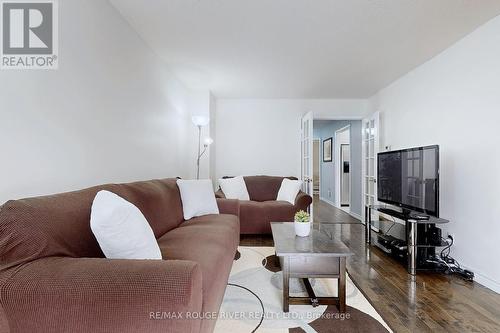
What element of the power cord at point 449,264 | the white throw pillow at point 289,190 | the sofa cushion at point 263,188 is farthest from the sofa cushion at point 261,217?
the power cord at point 449,264

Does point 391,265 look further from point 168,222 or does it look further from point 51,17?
point 51,17

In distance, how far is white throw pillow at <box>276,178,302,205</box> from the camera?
3.86 metres

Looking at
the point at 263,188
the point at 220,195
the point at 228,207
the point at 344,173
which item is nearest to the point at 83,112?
the point at 228,207

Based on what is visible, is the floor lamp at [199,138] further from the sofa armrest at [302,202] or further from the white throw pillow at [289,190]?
the sofa armrest at [302,202]

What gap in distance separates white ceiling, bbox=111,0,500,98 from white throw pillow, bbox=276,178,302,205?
159cm

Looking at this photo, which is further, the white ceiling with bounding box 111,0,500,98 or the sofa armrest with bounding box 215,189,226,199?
the sofa armrest with bounding box 215,189,226,199

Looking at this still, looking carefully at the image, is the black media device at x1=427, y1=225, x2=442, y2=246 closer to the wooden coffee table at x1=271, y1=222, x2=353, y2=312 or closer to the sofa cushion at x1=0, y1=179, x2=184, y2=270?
the wooden coffee table at x1=271, y1=222, x2=353, y2=312

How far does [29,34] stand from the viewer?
4.91ft

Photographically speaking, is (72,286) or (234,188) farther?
(234,188)

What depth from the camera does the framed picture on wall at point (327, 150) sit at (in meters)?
7.14

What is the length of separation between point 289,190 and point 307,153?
2.72 ft

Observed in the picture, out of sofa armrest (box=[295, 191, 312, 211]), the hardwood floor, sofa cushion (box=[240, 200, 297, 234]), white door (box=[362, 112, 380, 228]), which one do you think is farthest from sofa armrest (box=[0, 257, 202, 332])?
white door (box=[362, 112, 380, 228])

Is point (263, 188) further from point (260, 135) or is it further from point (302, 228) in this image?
point (302, 228)

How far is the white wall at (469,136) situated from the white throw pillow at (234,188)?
2589 millimetres
